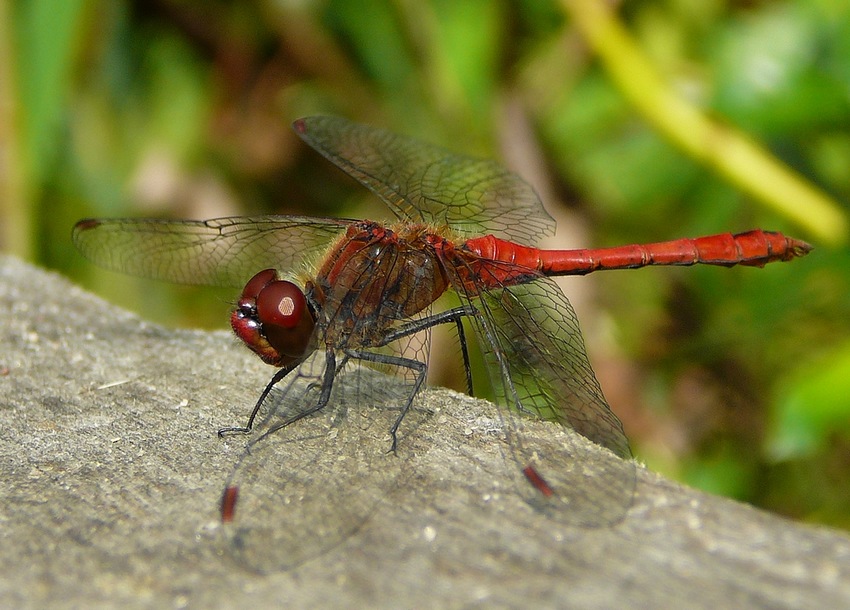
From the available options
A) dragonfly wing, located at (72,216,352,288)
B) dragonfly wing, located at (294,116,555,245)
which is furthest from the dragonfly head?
dragonfly wing, located at (294,116,555,245)

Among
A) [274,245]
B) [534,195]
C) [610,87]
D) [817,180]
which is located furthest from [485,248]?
[610,87]

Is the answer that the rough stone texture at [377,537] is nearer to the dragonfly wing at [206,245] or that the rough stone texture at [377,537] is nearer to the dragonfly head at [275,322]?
the dragonfly head at [275,322]

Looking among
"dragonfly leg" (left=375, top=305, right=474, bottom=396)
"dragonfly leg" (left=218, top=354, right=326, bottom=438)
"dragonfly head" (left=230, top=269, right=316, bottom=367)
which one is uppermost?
"dragonfly leg" (left=375, top=305, right=474, bottom=396)

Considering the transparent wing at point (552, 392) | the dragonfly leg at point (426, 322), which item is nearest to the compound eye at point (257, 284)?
the dragonfly leg at point (426, 322)

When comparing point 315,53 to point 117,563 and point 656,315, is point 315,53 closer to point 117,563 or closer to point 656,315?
point 656,315

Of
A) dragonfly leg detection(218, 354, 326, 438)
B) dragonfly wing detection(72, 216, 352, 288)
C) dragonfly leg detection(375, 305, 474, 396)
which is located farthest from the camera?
dragonfly wing detection(72, 216, 352, 288)

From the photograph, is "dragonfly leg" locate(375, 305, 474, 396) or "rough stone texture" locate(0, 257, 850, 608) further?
"dragonfly leg" locate(375, 305, 474, 396)

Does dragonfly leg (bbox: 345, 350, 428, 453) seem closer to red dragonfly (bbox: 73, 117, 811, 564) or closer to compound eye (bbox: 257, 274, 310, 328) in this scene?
red dragonfly (bbox: 73, 117, 811, 564)

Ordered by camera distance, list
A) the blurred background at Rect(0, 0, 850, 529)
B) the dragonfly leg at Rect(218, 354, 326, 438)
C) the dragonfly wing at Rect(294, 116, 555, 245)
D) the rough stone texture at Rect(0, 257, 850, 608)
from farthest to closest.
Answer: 1. the blurred background at Rect(0, 0, 850, 529)
2. the dragonfly wing at Rect(294, 116, 555, 245)
3. the dragonfly leg at Rect(218, 354, 326, 438)
4. the rough stone texture at Rect(0, 257, 850, 608)
